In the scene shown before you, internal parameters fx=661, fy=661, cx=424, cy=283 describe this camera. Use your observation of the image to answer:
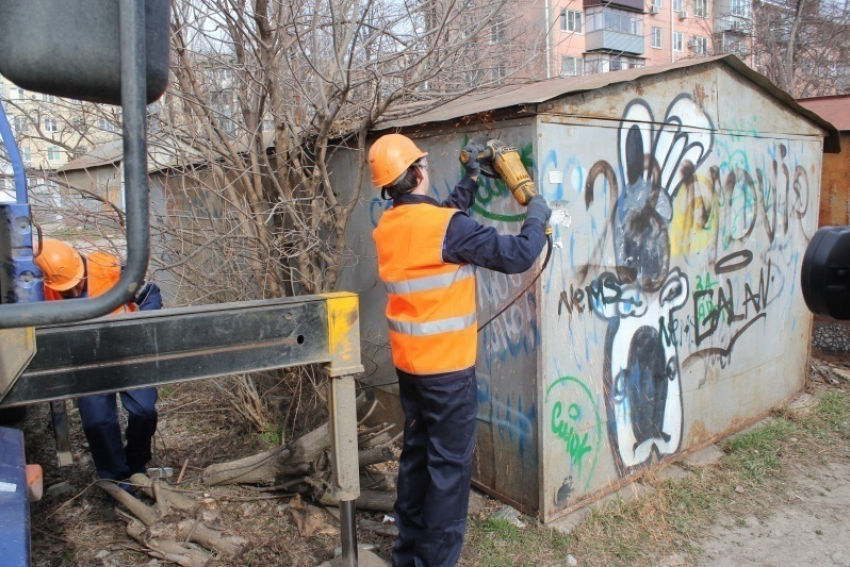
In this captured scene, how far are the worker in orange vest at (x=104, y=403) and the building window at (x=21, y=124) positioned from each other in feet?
3.28

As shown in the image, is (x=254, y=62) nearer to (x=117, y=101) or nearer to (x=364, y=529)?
(x=364, y=529)

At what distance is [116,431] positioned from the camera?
13.4ft

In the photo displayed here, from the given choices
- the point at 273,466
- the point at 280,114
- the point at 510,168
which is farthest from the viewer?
the point at 280,114

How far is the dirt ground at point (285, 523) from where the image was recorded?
3.58 metres

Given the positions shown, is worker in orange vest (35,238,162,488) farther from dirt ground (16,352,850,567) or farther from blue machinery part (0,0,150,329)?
Answer: blue machinery part (0,0,150,329)

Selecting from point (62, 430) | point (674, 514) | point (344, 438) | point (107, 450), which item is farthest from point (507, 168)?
point (62, 430)

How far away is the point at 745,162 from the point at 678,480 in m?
2.50

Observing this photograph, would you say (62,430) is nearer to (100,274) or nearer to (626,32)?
(100,274)

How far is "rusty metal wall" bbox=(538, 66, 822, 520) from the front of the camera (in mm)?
3867

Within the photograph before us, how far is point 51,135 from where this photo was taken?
4.68m

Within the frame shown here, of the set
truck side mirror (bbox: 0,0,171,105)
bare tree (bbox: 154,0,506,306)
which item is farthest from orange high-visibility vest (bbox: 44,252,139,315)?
truck side mirror (bbox: 0,0,171,105)

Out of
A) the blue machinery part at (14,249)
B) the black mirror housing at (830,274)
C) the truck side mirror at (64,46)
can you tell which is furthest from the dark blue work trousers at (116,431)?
the black mirror housing at (830,274)

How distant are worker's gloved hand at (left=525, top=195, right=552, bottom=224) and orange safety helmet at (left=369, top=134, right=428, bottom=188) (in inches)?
22.9

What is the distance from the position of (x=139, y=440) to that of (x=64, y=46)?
11.7 feet
